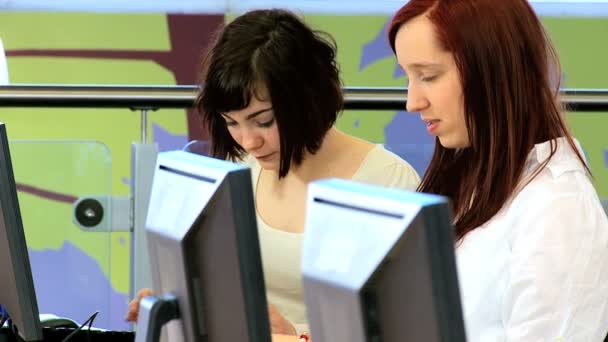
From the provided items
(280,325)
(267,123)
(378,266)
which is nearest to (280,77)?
(267,123)

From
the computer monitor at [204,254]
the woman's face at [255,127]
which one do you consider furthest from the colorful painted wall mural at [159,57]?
the computer monitor at [204,254]

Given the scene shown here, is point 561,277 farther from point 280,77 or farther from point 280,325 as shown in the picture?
point 280,77

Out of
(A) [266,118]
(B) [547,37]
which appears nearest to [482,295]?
(B) [547,37]

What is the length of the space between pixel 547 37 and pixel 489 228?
283mm

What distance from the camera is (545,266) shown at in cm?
149

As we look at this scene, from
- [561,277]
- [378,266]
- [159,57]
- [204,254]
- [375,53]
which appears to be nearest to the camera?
[378,266]

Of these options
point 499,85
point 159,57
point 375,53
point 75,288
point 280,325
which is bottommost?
point 375,53

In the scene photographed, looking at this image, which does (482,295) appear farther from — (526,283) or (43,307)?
(43,307)

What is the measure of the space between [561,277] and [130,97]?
1.82m

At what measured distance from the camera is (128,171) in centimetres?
299

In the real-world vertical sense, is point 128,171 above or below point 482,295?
below

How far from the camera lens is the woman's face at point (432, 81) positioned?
1.62 meters

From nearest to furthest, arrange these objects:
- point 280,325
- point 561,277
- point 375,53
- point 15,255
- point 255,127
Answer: point 561,277
point 15,255
point 280,325
point 255,127
point 375,53

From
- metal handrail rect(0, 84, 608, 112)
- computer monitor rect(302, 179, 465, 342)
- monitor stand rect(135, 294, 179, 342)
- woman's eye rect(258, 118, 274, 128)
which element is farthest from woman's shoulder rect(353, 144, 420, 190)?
computer monitor rect(302, 179, 465, 342)
